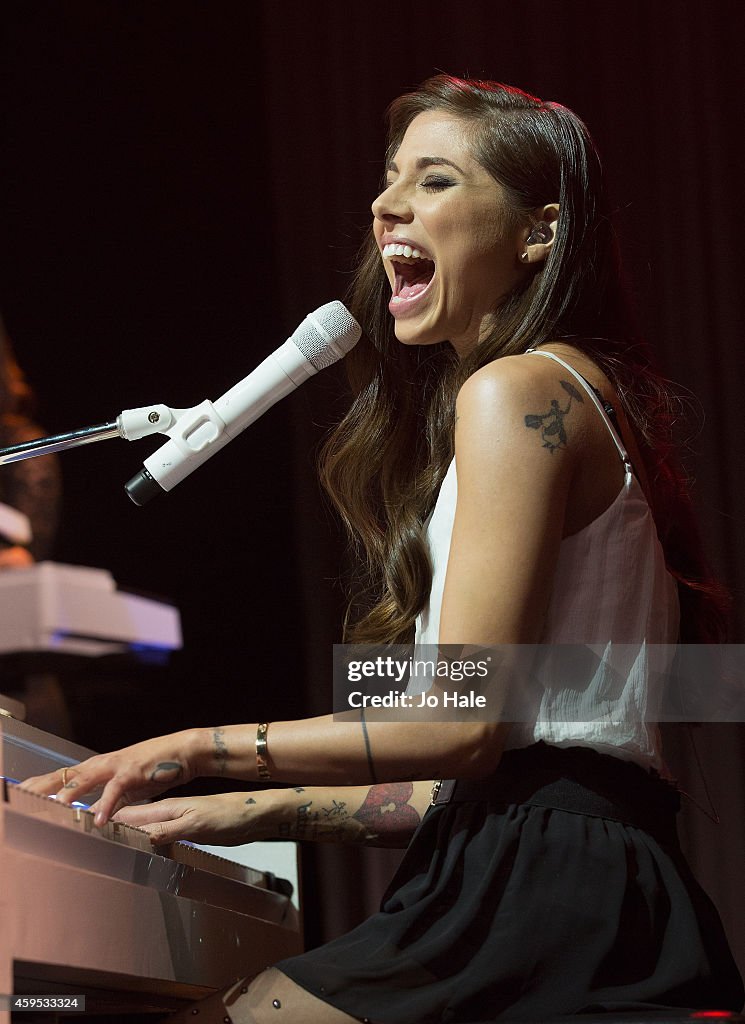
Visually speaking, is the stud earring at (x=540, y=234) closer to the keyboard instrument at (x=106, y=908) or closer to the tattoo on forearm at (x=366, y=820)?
the tattoo on forearm at (x=366, y=820)

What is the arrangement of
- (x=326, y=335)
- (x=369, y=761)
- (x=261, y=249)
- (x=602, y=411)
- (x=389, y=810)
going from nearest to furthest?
1. (x=369, y=761)
2. (x=602, y=411)
3. (x=326, y=335)
4. (x=389, y=810)
5. (x=261, y=249)

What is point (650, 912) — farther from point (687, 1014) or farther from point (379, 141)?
point (379, 141)

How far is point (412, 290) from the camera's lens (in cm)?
137

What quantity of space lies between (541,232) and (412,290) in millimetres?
160

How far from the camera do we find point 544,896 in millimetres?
994

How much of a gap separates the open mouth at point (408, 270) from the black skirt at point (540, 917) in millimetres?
557

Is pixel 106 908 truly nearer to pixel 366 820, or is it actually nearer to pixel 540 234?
pixel 366 820

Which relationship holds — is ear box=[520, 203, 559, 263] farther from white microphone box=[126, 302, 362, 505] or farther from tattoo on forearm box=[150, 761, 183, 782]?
tattoo on forearm box=[150, 761, 183, 782]

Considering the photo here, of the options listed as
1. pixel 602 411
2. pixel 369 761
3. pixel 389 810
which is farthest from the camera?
pixel 389 810

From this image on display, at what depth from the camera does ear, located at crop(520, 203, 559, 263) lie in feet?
4.25

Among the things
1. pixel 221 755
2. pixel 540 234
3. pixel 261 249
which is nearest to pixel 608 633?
pixel 221 755

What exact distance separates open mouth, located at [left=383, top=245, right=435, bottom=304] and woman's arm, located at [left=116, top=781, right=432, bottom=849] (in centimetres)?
54

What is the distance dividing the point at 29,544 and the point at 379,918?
71.4 inches

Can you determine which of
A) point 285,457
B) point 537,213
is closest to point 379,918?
point 537,213
